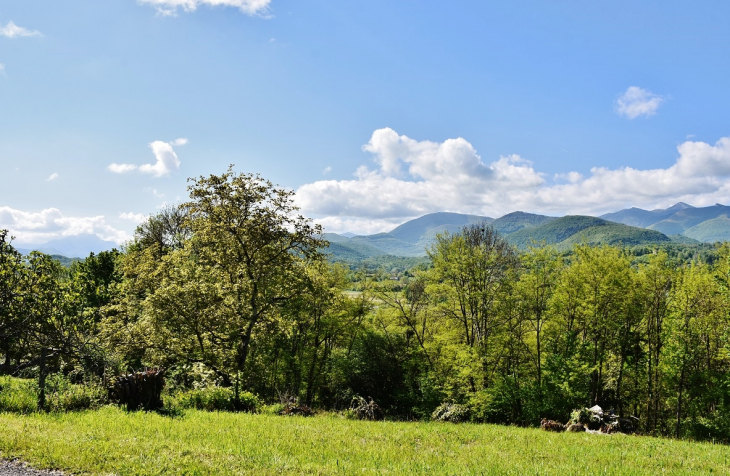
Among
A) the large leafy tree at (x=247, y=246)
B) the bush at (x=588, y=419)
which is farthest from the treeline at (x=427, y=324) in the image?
the bush at (x=588, y=419)

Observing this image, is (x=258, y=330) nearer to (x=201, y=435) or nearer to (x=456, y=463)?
(x=201, y=435)

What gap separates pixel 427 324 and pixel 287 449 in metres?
33.7

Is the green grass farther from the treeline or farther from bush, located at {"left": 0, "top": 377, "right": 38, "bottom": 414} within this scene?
the treeline

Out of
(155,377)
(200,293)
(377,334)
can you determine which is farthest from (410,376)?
(155,377)

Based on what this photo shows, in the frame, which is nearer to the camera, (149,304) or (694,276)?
(149,304)

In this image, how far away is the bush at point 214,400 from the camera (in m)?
15.4

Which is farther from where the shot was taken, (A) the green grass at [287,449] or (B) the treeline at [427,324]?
(B) the treeline at [427,324]

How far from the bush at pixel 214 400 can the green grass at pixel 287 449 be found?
9.16 ft

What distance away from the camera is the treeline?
2133 centimetres

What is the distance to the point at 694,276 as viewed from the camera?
29.7 metres

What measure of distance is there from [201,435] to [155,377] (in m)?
4.35

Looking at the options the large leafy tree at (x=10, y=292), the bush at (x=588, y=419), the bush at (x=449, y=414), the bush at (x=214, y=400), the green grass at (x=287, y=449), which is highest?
the large leafy tree at (x=10, y=292)

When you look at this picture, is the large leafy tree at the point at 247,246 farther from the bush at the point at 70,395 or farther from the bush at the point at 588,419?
the bush at the point at 588,419

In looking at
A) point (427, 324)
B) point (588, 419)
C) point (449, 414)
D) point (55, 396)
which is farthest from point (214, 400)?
point (427, 324)
